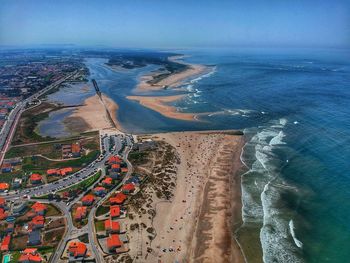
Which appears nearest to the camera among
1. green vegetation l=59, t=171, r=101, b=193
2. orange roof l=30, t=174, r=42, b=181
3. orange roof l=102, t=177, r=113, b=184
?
green vegetation l=59, t=171, r=101, b=193

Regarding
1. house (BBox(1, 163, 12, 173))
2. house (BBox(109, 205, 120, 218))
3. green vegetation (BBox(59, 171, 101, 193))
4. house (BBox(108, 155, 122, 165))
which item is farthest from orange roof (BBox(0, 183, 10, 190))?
house (BBox(109, 205, 120, 218))

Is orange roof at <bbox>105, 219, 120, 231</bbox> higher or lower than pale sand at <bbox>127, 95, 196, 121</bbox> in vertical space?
lower

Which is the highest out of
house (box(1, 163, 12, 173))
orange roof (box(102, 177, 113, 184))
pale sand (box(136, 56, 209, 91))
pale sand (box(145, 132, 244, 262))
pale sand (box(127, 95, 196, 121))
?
pale sand (box(136, 56, 209, 91))

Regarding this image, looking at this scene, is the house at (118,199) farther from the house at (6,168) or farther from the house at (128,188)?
the house at (6,168)

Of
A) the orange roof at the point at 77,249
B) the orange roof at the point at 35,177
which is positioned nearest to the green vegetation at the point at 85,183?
the orange roof at the point at 35,177

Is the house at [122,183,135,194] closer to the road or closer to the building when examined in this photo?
the building

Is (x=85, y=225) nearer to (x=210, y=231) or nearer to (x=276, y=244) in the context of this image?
(x=210, y=231)

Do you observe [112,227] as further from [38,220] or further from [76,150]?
[76,150]
